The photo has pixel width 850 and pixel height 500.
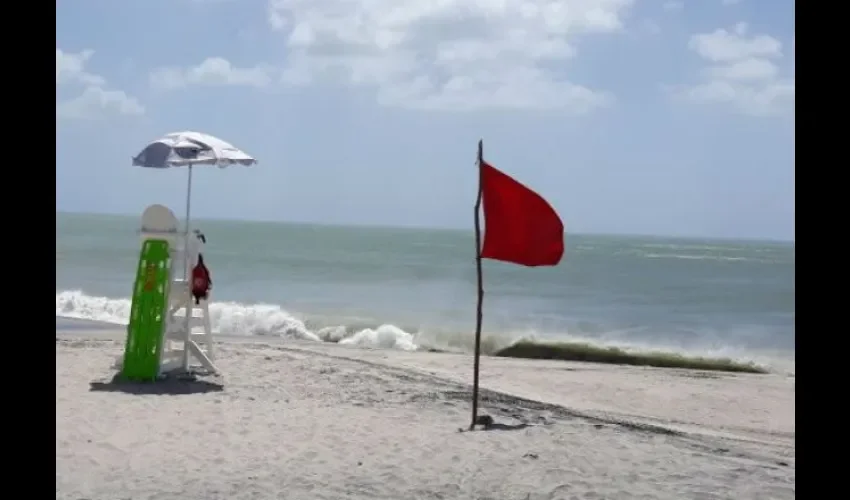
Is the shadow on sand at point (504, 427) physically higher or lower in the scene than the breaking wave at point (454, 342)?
higher

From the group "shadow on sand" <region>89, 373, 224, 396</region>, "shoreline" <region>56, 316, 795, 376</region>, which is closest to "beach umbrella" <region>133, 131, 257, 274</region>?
"shadow on sand" <region>89, 373, 224, 396</region>

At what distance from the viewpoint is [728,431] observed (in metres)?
8.66

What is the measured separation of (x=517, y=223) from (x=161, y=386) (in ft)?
12.7

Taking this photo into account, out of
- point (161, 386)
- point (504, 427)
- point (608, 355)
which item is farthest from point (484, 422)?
point (608, 355)

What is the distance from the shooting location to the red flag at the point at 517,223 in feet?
23.0

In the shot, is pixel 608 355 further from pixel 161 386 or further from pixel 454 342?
pixel 161 386

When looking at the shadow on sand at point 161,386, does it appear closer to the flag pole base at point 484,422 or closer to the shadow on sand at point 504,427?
the flag pole base at point 484,422

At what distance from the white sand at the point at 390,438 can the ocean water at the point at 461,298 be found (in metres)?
2.18

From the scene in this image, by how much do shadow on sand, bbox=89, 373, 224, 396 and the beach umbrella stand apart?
145cm

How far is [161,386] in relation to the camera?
8539 mm

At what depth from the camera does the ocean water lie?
2022cm

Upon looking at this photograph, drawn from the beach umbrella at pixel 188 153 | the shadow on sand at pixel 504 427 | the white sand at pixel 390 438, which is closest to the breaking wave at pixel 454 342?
the white sand at pixel 390 438
